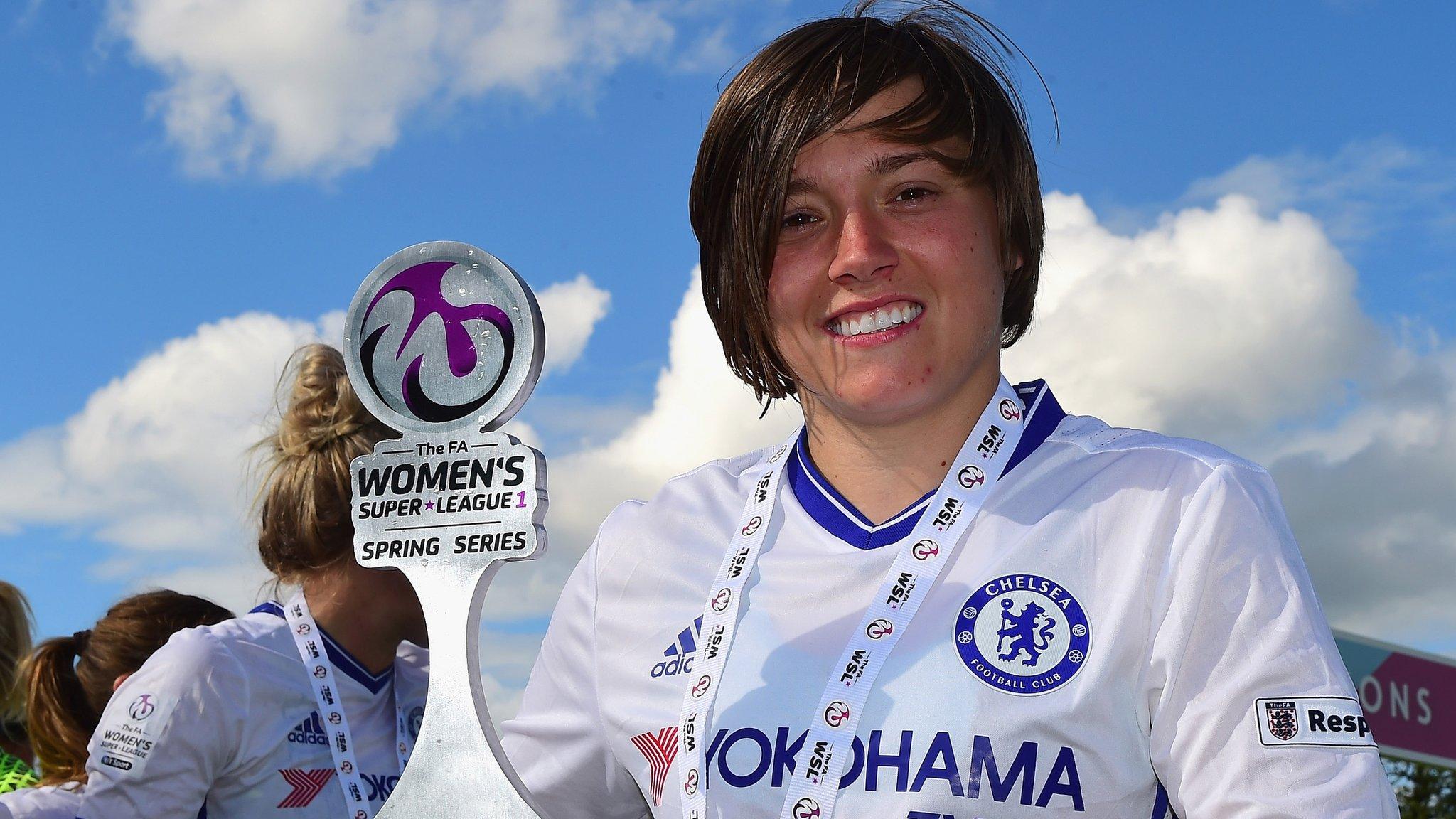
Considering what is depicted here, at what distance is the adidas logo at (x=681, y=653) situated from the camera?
192 cm

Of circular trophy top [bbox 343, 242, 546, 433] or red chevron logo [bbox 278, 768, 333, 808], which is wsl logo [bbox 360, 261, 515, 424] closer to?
circular trophy top [bbox 343, 242, 546, 433]

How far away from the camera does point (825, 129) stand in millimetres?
1868

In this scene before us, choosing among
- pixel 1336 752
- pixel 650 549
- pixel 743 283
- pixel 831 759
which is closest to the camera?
→ pixel 1336 752

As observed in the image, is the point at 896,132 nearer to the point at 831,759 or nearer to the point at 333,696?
the point at 831,759

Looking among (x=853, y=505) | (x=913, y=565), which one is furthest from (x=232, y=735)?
(x=913, y=565)

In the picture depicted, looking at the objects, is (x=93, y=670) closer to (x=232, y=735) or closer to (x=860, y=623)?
(x=232, y=735)

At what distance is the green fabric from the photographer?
183 inches

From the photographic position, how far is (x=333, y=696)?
349 centimetres

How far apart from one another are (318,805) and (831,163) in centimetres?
242

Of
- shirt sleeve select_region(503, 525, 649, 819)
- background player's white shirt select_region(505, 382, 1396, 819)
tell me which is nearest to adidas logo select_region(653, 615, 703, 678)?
background player's white shirt select_region(505, 382, 1396, 819)

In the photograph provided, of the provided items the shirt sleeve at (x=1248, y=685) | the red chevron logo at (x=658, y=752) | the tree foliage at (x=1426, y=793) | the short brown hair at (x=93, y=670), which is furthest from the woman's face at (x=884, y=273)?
the tree foliage at (x=1426, y=793)

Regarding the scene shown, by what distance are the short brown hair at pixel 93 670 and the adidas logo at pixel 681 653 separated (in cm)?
291

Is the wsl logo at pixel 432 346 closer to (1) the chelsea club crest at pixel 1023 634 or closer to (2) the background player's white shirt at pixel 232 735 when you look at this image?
(1) the chelsea club crest at pixel 1023 634

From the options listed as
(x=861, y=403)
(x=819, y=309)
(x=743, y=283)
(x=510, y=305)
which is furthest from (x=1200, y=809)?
(x=510, y=305)
